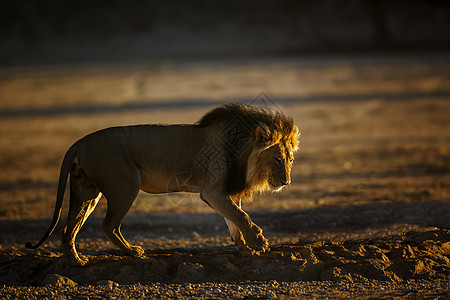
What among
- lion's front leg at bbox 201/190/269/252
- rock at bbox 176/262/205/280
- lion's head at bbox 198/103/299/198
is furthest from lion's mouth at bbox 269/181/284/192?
rock at bbox 176/262/205/280

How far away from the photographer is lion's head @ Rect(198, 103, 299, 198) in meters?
6.30

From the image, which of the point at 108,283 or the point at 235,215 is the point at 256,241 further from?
the point at 108,283

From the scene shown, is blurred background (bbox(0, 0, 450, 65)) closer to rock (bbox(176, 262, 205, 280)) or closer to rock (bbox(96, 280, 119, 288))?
rock (bbox(176, 262, 205, 280))

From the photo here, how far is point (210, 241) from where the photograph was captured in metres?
8.19

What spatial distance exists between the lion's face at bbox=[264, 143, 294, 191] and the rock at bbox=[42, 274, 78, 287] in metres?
1.91

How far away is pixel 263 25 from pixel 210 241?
34.4 metres

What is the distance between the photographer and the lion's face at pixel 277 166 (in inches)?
248

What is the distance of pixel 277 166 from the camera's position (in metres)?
6.32

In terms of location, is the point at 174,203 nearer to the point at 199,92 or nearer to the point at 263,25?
the point at 199,92

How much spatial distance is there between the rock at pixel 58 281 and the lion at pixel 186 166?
383 millimetres

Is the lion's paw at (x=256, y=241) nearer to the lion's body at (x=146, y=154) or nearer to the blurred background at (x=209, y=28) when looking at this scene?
the lion's body at (x=146, y=154)

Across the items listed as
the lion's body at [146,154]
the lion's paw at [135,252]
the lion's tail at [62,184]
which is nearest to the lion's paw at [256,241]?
the lion's body at [146,154]

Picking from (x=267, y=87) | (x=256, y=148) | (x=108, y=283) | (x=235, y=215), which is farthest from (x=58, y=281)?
(x=267, y=87)

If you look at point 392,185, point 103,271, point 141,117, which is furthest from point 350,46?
point 103,271
